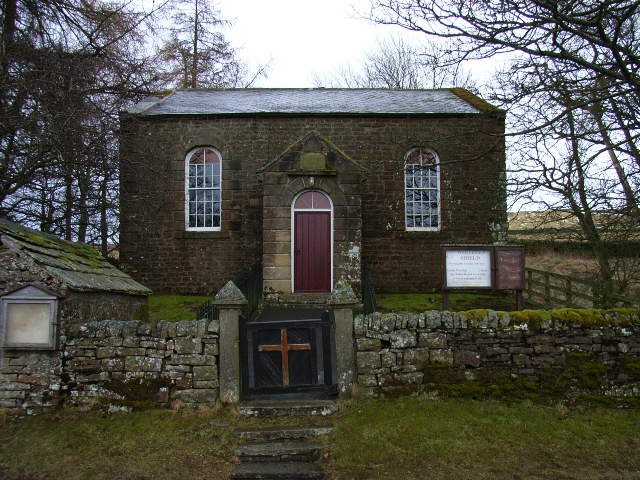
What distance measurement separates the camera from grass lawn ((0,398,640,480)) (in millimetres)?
5012

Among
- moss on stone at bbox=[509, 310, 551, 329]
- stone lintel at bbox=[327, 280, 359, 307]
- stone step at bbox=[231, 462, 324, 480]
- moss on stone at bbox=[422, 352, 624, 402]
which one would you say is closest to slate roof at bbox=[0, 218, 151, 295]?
stone step at bbox=[231, 462, 324, 480]

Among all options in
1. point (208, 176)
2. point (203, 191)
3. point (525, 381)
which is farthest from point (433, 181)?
point (525, 381)

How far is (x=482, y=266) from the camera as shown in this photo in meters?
8.88

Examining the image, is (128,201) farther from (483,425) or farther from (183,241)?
(483,425)

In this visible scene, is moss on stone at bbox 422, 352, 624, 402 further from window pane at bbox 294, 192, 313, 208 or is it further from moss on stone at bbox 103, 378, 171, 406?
window pane at bbox 294, 192, 313, 208

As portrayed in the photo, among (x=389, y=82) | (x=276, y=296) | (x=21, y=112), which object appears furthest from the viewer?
(x=389, y=82)

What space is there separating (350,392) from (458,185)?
9719mm

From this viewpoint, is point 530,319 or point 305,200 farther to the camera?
point 305,200

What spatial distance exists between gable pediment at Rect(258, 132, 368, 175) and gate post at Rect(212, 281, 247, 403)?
6.01 meters

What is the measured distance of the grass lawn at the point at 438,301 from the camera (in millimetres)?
11889

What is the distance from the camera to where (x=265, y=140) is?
14.4 meters

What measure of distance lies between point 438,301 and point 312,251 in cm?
375

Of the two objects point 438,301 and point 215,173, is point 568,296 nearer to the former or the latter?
point 438,301

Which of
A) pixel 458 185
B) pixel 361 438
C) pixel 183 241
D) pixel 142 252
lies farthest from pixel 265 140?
pixel 361 438
